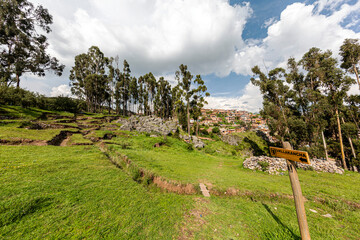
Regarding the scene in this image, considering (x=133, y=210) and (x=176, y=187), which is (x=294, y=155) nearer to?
(x=133, y=210)

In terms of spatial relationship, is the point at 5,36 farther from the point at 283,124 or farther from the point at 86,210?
the point at 283,124

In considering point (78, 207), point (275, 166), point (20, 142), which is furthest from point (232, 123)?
point (78, 207)

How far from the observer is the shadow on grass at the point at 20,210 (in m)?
3.19

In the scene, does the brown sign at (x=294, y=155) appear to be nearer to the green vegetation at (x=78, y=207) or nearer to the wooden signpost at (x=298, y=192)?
the wooden signpost at (x=298, y=192)

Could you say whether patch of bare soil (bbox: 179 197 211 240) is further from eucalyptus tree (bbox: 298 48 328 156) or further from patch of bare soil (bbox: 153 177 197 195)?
eucalyptus tree (bbox: 298 48 328 156)

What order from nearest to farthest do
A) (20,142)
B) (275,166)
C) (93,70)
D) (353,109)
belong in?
(20,142) → (275,166) → (353,109) → (93,70)

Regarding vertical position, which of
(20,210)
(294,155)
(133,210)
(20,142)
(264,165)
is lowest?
(264,165)

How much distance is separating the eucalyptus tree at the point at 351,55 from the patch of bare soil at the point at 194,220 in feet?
89.3

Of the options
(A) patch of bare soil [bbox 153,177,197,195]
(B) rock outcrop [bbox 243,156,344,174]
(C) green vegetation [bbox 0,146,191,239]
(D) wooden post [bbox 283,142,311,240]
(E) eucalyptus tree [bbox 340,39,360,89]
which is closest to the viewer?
(C) green vegetation [bbox 0,146,191,239]

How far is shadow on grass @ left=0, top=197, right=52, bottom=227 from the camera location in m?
3.19

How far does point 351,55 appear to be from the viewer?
1677cm

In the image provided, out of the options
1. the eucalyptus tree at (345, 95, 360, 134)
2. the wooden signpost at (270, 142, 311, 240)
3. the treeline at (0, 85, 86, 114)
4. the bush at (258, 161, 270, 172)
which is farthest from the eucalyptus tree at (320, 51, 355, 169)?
the treeline at (0, 85, 86, 114)

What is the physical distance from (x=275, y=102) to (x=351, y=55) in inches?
395

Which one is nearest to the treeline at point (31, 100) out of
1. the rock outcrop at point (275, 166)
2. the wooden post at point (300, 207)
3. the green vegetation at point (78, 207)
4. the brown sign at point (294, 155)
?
the green vegetation at point (78, 207)
